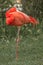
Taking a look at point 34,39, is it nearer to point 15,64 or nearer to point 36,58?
point 36,58

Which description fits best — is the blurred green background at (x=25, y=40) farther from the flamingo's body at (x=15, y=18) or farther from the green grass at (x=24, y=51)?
the flamingo's body at (x=15, y=18)

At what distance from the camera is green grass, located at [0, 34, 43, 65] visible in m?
5.04

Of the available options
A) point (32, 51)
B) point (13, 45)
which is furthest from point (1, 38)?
point (32, 51)

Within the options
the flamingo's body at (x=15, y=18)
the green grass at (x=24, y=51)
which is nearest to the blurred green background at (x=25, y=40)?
the green grass at (x=24, y=51)

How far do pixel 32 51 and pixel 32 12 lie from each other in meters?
2.68

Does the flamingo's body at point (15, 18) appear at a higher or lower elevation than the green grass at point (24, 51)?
higher

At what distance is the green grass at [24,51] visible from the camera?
5.04m

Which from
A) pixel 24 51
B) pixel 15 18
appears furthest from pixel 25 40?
pixel 15 18

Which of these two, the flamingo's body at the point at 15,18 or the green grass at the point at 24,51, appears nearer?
the flamingo's body at the point at 15,18

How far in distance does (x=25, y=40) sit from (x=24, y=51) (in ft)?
3.11

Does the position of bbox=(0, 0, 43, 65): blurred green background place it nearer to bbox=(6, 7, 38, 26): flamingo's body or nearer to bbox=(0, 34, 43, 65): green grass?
bbox=(0, 34, 43, 65): green grass

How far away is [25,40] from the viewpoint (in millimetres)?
6656

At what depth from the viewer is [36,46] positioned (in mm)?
6137

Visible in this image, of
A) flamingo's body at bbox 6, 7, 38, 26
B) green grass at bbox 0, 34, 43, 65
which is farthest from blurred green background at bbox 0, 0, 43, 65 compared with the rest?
flamingo's body at bbox 6, 7, 38, 26
